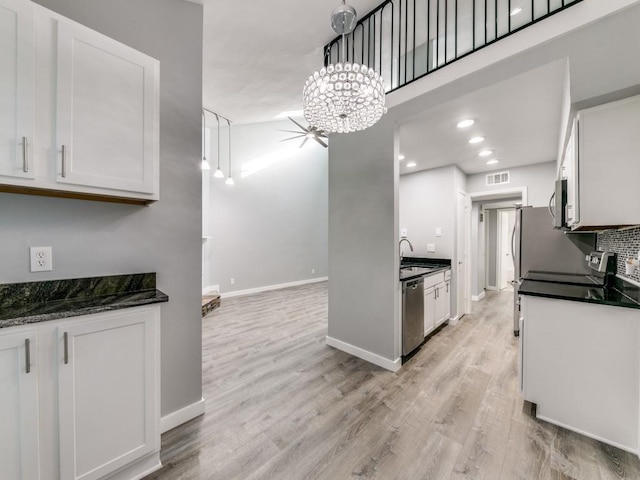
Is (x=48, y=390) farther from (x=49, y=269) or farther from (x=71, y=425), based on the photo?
(x=49, y=269)

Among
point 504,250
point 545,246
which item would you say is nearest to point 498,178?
point 545,246

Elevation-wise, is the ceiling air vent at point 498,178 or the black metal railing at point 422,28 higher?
the black metal railing at point 422,28

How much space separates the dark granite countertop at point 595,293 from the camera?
1.66 m

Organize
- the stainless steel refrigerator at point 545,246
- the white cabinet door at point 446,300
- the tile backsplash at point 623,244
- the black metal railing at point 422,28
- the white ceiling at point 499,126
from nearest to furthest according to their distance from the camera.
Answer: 1. the tile backsplash at point 623,244
2. the white ceiling at point 499,126
3. the black metal railing at point 422,28
4. the stainless steel refrigerator at point 545,246
5. the white cabinet door at point 446,300

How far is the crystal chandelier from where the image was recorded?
4.97ft

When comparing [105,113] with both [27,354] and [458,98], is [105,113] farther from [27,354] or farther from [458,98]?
[458,98]

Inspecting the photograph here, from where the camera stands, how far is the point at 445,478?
1463 mm

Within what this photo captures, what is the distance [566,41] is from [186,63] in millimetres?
2575

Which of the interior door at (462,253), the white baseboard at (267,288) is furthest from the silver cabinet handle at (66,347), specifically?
the white baseboard at (267,288)

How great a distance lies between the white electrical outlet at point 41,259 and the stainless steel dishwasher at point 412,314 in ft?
9.09

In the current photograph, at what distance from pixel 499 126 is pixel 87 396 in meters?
3.88

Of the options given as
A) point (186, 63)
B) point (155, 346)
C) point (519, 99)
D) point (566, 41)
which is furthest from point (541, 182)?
point (155, 346)

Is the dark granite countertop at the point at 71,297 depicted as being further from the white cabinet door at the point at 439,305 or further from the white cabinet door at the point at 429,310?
the white cabinet door at the point at 439,305

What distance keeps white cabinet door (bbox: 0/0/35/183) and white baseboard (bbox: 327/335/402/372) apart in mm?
2944
